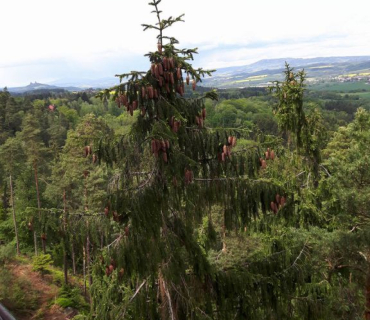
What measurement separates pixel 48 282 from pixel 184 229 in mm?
17413

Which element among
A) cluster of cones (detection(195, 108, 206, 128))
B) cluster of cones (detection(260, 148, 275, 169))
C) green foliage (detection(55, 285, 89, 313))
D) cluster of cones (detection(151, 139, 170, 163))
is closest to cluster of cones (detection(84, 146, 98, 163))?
cluster of cones (detection(151, 139, 170, 163))

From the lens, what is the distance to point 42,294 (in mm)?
16172

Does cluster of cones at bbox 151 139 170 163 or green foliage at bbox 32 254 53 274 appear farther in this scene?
green foliage at bbox 32 254 53 274

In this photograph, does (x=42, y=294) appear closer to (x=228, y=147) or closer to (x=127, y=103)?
(x=127, y=103)

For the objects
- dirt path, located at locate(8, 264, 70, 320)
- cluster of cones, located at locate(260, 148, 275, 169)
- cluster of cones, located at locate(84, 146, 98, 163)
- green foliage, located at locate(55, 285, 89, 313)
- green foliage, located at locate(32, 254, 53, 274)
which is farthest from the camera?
green foliage, located at locate(32, 254, 53, 274)

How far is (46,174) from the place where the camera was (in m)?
28.2

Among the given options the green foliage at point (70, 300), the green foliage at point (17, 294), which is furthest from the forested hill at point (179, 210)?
the green foliage at point (70, 300)

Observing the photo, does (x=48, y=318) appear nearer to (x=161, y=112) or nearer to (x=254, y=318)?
(x=254, y=318)

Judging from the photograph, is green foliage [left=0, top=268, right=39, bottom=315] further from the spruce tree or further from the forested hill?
the forested hill

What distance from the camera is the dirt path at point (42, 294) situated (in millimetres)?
14062

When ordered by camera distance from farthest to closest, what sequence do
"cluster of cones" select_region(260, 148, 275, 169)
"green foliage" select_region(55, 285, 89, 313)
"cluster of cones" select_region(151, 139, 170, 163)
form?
"green foliage" select_region(55, 285, 89, 313)
"cluster of cones" select_region(260, 148, 275, 169)
"cluster of cones" select_region(151, 139, 170, 163)

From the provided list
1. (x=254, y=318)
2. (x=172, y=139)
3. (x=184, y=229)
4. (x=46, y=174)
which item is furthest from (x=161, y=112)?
(x=46, y=174)

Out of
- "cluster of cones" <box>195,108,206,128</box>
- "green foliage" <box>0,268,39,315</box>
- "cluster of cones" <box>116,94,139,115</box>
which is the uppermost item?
"cluster of cones" <box>116,94,139,115</box>

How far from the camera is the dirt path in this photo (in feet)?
46.1
